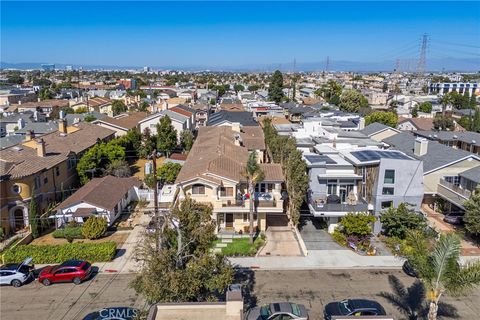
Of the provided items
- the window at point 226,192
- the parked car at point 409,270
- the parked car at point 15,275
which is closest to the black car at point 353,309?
the parked car at point 409,270

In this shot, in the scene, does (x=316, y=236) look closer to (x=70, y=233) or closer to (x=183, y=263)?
(x=183, y=263)

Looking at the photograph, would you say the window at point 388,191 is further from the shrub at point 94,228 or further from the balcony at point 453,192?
the shrub at point 94,228

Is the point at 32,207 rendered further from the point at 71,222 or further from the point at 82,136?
the point at 82,136

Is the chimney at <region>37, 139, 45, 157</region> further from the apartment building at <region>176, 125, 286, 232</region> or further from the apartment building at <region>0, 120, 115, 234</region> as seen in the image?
the apartment building at <region>176, 125, 286, 232</region>

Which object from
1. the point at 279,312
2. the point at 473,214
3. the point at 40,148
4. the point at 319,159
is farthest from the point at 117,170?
the point at 473,214

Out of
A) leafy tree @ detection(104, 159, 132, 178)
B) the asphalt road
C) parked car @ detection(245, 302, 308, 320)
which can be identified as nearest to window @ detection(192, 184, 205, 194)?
the asphalt road

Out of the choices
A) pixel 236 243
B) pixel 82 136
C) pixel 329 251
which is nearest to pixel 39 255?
pixel 236 243

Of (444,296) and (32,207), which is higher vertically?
(32,207)
